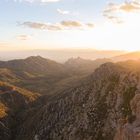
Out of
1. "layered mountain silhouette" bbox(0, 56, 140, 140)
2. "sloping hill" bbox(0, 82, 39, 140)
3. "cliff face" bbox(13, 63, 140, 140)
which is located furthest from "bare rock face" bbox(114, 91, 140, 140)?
"sloping hill" bbox(0, 82, 39, 140)

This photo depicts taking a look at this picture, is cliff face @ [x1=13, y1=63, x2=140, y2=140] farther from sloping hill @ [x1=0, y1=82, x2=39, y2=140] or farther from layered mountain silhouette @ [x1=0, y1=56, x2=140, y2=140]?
sloping hill @ [x1=0, y1=82, x2=39, y2=140]

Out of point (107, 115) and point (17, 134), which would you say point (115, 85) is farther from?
point (17, 134)

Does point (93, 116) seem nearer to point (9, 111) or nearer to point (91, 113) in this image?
point (91, 113)

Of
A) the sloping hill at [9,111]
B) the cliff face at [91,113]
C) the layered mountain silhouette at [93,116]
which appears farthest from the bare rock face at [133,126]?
the sloping hill at [9,111]

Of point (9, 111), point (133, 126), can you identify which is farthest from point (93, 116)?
point (9, 111)

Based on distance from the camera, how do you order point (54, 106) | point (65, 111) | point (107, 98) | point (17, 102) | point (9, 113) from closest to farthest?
point (107, 98), point (65, 111), point (54, 106), point (9, 113), point (17, 102)

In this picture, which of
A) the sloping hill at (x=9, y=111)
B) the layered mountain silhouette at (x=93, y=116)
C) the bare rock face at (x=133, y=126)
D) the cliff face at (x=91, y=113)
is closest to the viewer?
the bare rock face at (x=133, y=126)

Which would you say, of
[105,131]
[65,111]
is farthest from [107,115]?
[65,111]

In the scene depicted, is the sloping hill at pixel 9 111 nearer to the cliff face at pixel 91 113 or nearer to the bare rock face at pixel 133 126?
the cliff face at pixel 91 113
